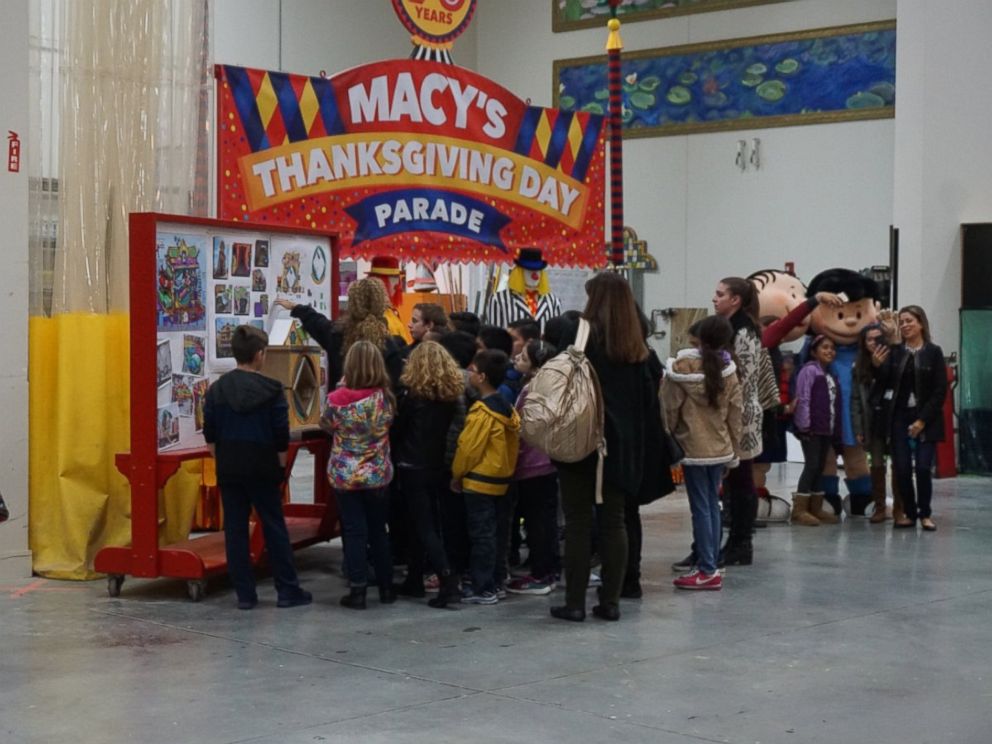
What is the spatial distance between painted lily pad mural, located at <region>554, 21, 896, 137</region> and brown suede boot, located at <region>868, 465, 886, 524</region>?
8582 mm

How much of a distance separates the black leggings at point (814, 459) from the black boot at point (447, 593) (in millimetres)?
3961

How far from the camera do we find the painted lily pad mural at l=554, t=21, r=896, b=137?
1839 centimetres

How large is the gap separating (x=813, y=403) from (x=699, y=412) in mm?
2931

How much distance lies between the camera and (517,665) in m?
6.23

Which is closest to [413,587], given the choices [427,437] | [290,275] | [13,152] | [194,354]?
[427,437]

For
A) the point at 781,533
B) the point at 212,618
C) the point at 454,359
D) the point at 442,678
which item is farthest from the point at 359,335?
the point at 781,533

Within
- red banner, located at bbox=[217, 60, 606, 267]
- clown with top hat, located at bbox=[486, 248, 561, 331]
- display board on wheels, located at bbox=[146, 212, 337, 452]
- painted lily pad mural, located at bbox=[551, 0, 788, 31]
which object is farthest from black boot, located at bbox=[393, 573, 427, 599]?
painted lily pad mural, located at bbox=[551, 0, 788, 31]

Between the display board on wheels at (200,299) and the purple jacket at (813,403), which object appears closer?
the display board on wheels at (200,299)

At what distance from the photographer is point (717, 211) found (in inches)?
785

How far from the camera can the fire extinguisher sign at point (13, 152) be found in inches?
334

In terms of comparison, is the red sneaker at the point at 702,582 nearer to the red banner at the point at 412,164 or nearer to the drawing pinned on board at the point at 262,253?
the drawing pinned on board at the point at 262,253

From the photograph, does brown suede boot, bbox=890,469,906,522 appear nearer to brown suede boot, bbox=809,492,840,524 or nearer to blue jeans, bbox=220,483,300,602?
brown suede boot, bbox=809,492,840,524

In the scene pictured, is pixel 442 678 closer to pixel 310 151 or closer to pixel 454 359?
pixel 454 359

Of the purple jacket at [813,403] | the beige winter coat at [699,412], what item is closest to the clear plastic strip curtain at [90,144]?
the beige winter coat at [699,412]
